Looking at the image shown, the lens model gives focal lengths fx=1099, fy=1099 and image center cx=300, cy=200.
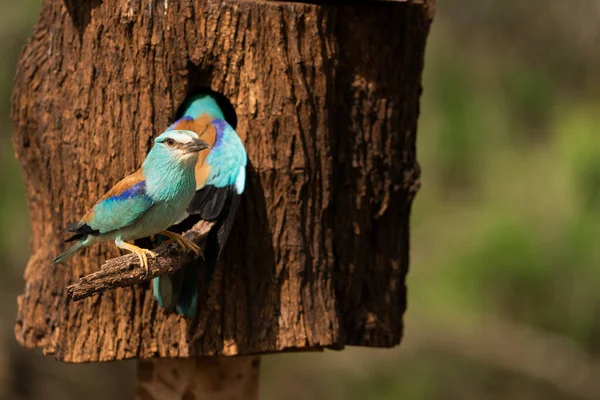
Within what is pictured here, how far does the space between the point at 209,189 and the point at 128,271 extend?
647mm

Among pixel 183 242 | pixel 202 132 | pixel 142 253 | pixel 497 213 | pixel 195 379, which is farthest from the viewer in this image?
pixel 497 213

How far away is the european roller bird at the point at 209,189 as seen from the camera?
3973 mm

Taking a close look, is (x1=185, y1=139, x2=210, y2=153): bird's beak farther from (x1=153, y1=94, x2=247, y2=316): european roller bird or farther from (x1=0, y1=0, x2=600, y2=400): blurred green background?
(x1=0, y1=0, x2=600, y2=400): blurred green background

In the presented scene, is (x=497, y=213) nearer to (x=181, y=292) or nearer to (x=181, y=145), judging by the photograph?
(x=181, y=292)

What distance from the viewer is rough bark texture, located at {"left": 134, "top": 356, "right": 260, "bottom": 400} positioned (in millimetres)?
4574

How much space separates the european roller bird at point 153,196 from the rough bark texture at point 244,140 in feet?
1.39

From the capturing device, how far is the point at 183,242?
382 centimetres

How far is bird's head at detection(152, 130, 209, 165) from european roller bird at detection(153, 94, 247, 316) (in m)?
0.32

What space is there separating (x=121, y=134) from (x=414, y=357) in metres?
3.59

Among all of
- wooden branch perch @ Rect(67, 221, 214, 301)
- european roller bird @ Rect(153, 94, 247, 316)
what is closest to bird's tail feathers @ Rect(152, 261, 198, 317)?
european roller bird @ Rect(153, 94, 247, 316)

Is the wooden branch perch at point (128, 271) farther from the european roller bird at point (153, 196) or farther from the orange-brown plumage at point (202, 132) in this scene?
the orange-brown plumage at point (202, 132)

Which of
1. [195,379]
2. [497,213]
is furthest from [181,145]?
[497,213]

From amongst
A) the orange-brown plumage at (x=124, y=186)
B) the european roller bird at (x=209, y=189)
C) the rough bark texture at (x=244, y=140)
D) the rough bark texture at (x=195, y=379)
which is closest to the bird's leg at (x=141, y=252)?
the orange-brown plumage at (x=124, y=186)

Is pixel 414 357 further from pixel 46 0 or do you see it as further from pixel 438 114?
pixel 46 0
